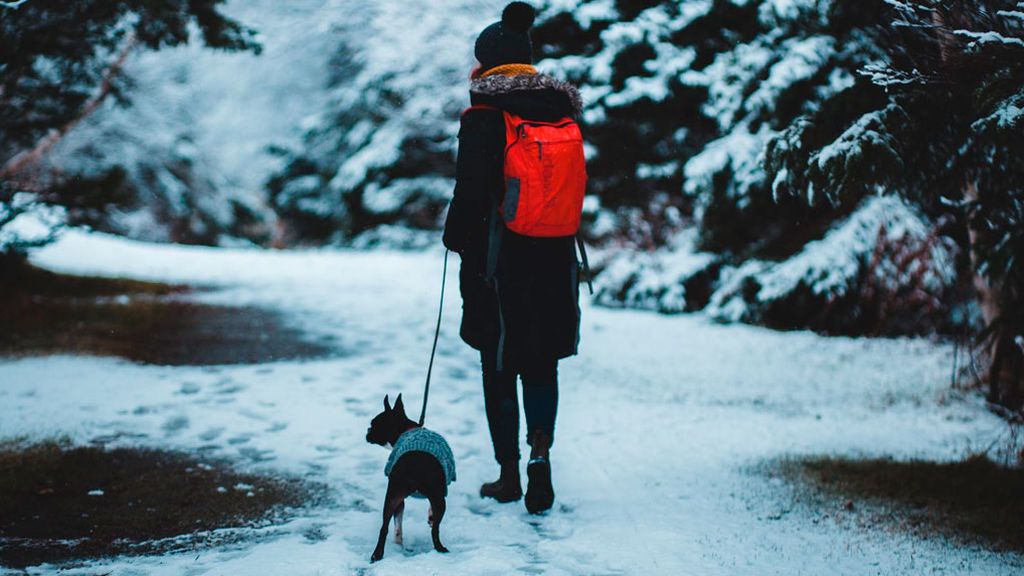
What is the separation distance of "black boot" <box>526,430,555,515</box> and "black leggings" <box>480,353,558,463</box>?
71mm

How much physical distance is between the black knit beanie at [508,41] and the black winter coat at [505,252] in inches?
6.7

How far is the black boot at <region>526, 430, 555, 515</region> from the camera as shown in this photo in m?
3.37

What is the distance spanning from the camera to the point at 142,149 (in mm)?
18516

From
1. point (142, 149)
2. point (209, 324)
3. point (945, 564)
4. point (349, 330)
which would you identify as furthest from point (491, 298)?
point (142, 149)

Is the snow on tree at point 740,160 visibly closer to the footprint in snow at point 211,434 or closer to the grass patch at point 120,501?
the grass patch at point 120,501

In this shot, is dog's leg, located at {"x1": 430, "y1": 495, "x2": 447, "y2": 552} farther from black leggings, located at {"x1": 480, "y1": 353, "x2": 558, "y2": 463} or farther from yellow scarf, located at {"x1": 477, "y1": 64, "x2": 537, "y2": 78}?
yellow scarf, located at {"x1": 477, "y1": 64, "x2": 537, "y2": 78}

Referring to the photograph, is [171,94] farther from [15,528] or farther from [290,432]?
[15,528]

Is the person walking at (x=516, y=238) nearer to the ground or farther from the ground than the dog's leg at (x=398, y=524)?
farther from the ground

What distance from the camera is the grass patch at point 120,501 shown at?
303cm

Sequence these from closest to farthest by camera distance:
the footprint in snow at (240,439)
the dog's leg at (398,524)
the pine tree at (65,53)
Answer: the dog's leg at (398,524), the footprint in snow at (240,439), the pine tree at (65,53)

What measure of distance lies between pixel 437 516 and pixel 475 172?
131cm

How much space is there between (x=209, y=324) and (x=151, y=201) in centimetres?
1412

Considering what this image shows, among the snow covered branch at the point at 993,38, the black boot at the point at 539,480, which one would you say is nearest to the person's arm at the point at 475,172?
the black boot at the point at 539,480

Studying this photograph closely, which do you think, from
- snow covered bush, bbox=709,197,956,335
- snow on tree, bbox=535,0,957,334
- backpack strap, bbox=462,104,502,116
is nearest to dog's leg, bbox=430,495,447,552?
backpack strap, bbox=462,104,502,116
